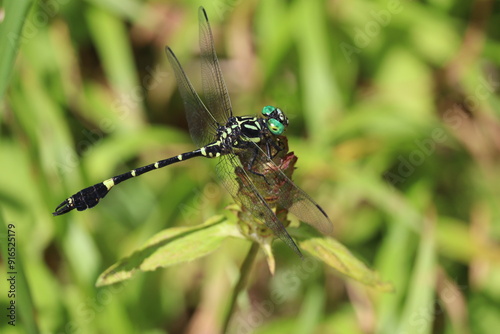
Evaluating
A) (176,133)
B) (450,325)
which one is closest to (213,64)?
(176,133)

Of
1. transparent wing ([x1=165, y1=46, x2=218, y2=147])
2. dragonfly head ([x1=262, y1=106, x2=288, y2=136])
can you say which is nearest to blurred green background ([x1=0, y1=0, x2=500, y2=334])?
transparent wing ([x1=165, y1=46, x2=218, y2=147])

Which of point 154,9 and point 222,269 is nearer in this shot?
point 222,269

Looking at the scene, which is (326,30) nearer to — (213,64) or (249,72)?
(249,72)

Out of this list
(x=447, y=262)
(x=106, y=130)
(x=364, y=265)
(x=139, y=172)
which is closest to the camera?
(x=364, y=265)

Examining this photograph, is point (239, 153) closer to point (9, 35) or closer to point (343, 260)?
point (343, 260)

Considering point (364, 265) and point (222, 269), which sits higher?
point (222, 269)

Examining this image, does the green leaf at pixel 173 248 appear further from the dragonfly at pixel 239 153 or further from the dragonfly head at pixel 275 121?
the dragonfly head at pixel 275 121

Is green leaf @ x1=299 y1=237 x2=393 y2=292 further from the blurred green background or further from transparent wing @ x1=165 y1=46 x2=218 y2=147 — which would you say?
transparent wing @ x1=165 y1=46 x2=218 y2=147
